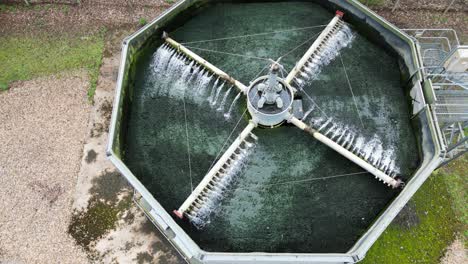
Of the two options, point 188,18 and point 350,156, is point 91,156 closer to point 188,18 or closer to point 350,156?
point 188,18

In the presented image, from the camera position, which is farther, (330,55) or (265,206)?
(330,55)

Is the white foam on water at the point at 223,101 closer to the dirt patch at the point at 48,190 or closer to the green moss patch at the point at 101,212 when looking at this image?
the green moss patch at the point at 101,212

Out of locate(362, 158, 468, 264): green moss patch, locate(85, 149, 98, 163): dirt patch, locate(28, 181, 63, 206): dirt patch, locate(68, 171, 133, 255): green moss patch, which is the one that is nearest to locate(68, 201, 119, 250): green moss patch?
locate(68, 171, 133, 255): green moss patch

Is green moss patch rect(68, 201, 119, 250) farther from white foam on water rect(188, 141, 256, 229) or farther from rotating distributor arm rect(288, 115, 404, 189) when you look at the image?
rotating distributor arm rect(288, 115, 404, 189)

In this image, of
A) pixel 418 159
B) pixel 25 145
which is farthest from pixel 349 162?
pixel 25 145

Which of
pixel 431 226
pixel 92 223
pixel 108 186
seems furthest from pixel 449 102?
pixel 92 223

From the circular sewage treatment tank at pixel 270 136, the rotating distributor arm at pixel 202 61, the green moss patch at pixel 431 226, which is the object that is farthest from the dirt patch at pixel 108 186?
the green moss patch at pixel 431 226

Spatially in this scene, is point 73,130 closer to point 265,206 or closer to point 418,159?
point 265,206
